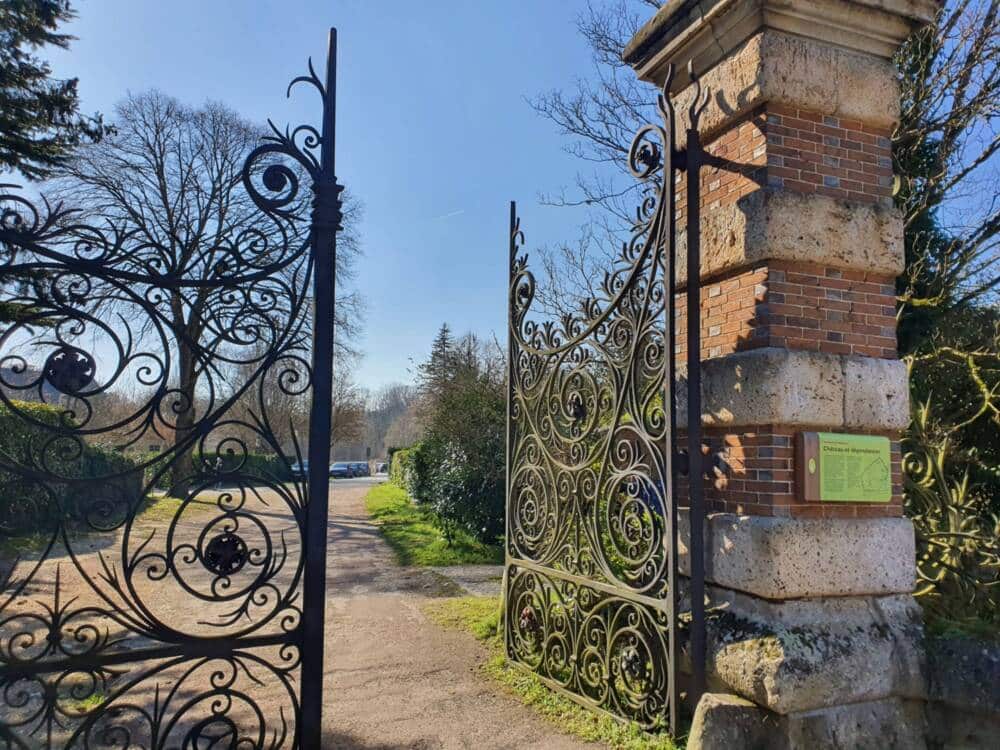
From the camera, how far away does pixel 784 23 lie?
382 cm

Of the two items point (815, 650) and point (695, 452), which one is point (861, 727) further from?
point (695, 452)

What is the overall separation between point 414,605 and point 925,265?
716 cm

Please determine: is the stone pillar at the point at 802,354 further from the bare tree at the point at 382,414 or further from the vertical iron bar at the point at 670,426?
the bare tree at the point at 382,414

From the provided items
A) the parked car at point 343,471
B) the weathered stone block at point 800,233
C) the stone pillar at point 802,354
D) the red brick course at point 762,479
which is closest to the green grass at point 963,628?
the stone pillar at point 802,354

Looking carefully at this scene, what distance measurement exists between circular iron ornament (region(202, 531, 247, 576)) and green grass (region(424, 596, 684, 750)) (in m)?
2.27

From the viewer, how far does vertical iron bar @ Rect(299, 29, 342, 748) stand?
10.9ft

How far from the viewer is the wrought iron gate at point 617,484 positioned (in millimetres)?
3686

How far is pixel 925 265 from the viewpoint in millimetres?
8008

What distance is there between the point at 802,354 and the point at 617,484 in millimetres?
1284

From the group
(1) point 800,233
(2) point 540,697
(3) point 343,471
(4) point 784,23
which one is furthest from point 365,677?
(3) point 343,471

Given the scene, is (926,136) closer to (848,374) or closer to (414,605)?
(848,374)

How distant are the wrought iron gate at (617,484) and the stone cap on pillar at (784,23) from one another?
0.55 meters

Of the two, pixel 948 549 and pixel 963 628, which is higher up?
pixel 948 549

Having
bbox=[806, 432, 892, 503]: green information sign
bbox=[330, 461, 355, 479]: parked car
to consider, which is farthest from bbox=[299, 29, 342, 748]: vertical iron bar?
bbox=[330, 461, 355, 479]: parked car
